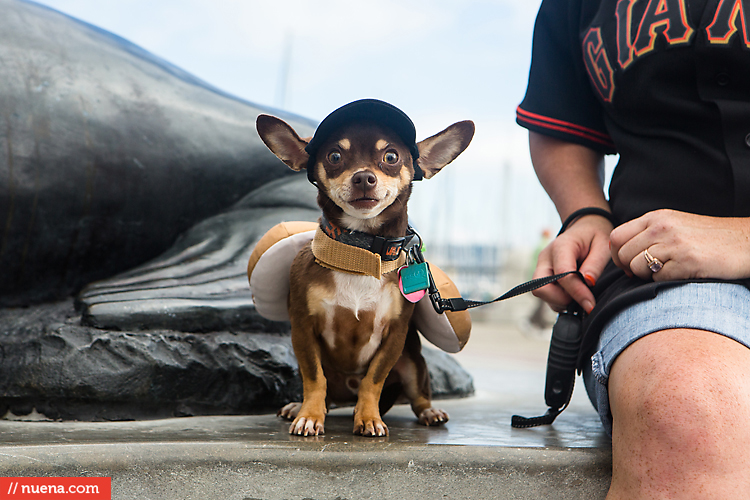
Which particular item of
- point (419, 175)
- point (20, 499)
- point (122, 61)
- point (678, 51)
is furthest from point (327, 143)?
point (122, 61)

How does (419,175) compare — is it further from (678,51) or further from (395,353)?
(678,51)

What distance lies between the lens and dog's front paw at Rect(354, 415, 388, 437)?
1334 mm

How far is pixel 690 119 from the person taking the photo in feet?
4.29

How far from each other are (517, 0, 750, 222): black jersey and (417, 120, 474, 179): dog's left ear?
36cm

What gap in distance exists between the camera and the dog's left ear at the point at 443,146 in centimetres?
143

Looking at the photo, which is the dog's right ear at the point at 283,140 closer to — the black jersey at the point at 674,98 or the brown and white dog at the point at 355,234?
the brown and white dog at the point at 355,234

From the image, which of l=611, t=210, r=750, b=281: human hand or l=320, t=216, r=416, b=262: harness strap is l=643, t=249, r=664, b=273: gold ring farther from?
l=320, t=216, r=416, b=262: harness strap

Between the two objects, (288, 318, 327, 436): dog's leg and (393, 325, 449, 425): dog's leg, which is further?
(393, 325, 449, 425): dog's leg

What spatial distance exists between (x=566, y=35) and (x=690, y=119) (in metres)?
0.50

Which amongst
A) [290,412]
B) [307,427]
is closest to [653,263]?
[307,427]

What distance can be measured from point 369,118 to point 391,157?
0.10 meters

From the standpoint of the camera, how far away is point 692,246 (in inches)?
44.7

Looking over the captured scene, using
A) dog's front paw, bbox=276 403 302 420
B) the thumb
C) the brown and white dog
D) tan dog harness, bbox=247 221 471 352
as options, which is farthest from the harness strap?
dog's front paw, bbox=276 403 302 420

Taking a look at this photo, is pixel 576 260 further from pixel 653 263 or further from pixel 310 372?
pixel 310 372
